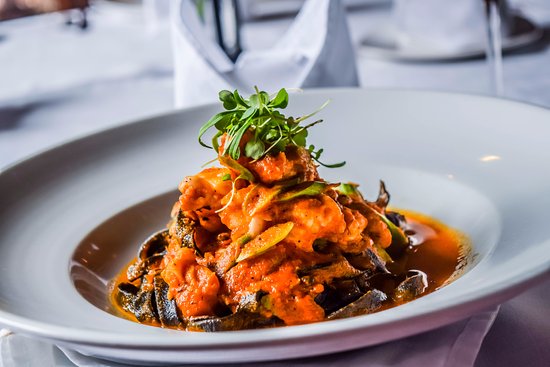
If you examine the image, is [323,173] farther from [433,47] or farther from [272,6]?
[272,6]

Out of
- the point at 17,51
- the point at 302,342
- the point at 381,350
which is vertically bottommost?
the point at 17,51

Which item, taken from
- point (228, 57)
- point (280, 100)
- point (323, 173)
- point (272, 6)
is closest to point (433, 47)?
point (228, 57)

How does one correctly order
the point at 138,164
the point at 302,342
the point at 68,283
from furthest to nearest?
1. the point at 138,164
2. the point at 68,283
3. the point at 302,342

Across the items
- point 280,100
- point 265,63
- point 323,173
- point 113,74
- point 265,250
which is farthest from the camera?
point 113,74

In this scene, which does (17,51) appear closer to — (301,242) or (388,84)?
(388,84)

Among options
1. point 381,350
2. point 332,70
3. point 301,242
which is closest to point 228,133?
point 301,242

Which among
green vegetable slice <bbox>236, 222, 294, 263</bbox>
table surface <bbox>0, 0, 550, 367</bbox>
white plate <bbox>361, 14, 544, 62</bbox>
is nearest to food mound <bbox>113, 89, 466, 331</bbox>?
green vegetable slice <bbox>236, 222, 294, 263</bbox>

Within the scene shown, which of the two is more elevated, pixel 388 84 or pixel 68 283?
pixel 68 283

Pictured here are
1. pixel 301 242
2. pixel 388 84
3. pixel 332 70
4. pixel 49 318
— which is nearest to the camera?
pixel 49 318
